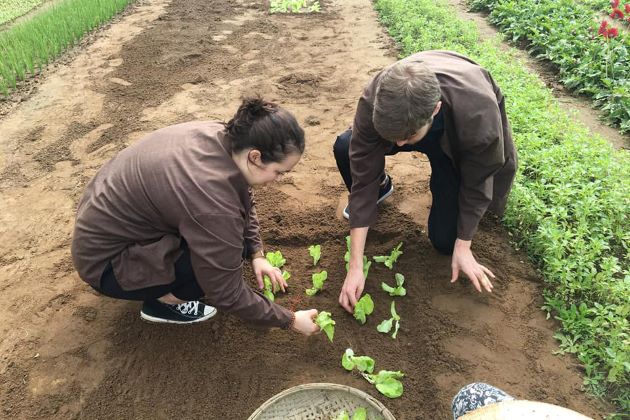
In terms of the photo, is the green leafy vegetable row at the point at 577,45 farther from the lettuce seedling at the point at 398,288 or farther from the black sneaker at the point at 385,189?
the lettuce seedling at the point at 398,288

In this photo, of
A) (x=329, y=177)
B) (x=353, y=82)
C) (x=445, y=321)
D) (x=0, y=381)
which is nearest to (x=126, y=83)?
(x=353, y=82)

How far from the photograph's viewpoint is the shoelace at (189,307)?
2.65m

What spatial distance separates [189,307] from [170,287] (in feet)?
1.14

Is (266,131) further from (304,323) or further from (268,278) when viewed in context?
(268,278)

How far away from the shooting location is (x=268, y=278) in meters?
2.81

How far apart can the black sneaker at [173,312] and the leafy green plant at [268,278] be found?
39 cm

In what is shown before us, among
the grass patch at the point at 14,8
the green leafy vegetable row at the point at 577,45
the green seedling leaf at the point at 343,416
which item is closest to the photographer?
the green seedling leaf at the point at 343,416

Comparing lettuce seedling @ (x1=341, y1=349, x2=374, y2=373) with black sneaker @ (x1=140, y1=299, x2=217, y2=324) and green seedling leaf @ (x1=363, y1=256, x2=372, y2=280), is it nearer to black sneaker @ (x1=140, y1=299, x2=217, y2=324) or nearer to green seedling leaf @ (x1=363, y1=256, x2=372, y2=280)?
green seedling leaf @ (x1=363, y1=256, x2=372, y2=280)

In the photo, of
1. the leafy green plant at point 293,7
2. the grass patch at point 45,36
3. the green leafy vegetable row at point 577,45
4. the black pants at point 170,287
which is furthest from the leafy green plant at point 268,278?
the leafy green plant at point 293,7

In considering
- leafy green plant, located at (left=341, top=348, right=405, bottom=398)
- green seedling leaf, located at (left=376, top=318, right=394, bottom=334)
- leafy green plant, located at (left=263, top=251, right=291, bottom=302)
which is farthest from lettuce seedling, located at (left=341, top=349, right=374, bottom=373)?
leafy green plant, located at (left=263, top=251, right=291, bottom=302)

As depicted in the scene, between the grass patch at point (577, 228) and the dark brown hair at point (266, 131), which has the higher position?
the dark brown hair at point (266, 131)

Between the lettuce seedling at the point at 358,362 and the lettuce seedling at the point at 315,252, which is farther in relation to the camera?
the lettuce seedling at the point at 315,252

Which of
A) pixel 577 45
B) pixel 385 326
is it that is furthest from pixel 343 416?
pixel 577 45

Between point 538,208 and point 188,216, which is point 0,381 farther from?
point 538,208
